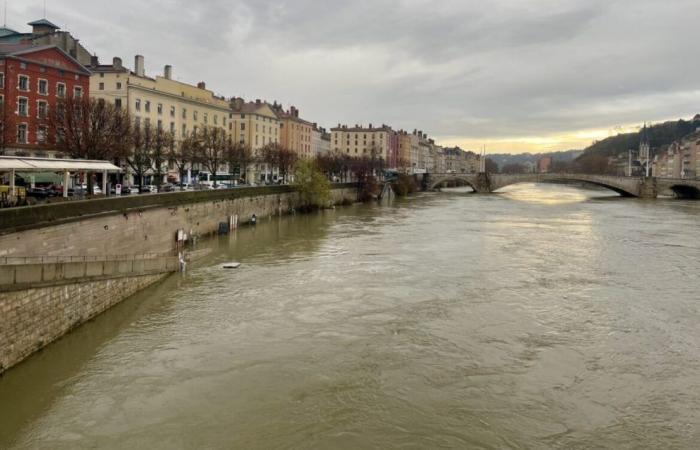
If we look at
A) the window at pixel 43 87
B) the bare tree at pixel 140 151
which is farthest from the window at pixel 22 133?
the bare tree at pixel 140 151

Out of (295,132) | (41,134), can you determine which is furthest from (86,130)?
(295,132)

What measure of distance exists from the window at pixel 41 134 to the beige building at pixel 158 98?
834 cm

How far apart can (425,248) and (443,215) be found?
76.4 ft

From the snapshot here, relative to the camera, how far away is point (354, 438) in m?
10.7

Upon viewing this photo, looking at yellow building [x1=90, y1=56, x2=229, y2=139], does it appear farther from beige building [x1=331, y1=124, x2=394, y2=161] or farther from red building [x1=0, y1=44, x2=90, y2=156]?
beige building [x1=331, y1=124, x2=394, y2=161]

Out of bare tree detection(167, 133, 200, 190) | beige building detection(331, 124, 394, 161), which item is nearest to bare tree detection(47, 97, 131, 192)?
bare tree detection(167, 133, 200, 190)

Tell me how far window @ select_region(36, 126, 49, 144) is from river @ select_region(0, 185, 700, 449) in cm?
1998

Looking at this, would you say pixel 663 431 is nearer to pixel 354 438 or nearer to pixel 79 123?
pixel 354 438

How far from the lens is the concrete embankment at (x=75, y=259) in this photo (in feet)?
44.0

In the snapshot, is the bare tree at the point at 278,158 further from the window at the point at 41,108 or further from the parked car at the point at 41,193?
the parked car at the point at 41,193

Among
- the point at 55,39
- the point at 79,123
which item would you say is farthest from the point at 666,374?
the point at 55,39

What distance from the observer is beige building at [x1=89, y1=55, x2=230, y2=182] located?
52906 mm

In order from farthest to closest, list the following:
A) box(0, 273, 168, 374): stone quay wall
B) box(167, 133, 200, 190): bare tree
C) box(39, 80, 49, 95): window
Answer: box(167, 133, 200, 190): bare tree, box(39, 80, 49, 95): window, box(0, 273, 168, 374): stone quay wall

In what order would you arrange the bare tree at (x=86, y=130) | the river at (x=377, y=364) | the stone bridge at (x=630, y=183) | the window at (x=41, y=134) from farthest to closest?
the stone bridge at (x=630, y=183), the window at (x=41, y=134), the bare tree at (x=86, y=130), the river at (x=377, y=364)
